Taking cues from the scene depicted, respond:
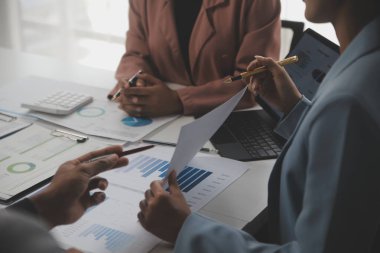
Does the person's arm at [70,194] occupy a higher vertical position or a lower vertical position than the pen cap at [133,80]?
lower

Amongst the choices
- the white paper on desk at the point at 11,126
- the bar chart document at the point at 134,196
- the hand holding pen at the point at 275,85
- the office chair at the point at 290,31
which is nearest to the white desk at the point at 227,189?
the bar chart document at the point at 134,196

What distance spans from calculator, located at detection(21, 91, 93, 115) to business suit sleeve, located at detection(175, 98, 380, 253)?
93 centimetres

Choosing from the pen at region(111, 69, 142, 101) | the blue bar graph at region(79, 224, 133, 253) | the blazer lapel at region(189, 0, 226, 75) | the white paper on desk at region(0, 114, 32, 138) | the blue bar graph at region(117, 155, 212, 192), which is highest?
the blazer lapel at region(189, 0, 226, 75)

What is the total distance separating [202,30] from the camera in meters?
1.88

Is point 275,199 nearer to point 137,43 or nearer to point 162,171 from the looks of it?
point 162,171

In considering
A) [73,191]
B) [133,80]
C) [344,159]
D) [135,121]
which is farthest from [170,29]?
[344,159]

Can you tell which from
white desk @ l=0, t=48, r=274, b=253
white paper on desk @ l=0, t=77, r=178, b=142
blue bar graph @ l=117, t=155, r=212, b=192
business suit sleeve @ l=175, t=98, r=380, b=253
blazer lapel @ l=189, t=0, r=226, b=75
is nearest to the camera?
business suit sleeve @ l=175, t=98, r=380, b=253

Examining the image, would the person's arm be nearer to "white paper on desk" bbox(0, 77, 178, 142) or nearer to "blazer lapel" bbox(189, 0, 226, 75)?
"white paper on desk" bbox(0, 77, 178, 142)

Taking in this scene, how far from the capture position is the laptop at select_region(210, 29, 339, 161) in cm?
152

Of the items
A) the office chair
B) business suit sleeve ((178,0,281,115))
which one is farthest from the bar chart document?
the office chair

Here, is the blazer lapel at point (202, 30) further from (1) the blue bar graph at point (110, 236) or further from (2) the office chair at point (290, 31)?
(1) the blue bar graph at point (110, 236)

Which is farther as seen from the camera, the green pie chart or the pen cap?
the pen cap

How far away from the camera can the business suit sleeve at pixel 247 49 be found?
1.76m

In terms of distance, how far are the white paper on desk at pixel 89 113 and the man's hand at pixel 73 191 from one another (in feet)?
1.06
